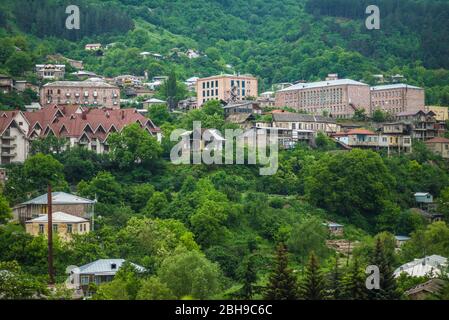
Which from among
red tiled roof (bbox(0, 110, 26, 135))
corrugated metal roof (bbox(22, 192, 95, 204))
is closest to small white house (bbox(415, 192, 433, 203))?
corrugated metal roof (bbox(22, 192, 95, 204))

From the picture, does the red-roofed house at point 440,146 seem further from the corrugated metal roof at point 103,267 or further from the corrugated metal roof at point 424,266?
the corrugated metal roof at point 103,267

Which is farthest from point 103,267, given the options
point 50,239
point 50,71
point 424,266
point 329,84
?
point 50,71

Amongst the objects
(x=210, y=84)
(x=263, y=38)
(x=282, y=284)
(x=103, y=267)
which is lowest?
(x=282, y=284)

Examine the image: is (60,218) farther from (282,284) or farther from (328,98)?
(328,98)

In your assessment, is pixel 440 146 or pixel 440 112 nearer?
pixel 440 146

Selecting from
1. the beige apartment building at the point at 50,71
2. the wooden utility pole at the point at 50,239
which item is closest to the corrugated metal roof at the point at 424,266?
the wooden utility pole at the point at 50,239

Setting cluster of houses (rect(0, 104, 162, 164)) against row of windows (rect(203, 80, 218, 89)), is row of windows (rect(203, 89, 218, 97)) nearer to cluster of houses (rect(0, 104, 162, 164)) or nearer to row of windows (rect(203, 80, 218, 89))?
row of windows (rect(203, 80, 218, 89))

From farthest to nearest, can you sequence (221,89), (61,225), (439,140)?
(221,89) < (439,140) < (61,225)
